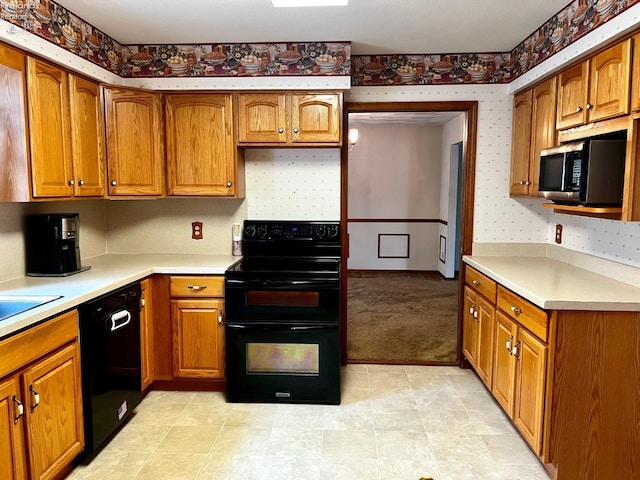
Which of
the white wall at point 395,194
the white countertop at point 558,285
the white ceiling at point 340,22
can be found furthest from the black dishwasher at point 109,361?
the white wall at point 395,194

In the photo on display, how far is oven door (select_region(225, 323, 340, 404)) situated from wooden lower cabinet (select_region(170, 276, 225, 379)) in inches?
5.3

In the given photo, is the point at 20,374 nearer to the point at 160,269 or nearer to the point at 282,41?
the point at 160,269

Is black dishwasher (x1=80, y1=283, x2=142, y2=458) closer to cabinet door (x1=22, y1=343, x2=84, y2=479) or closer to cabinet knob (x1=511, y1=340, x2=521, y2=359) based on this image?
cabinet door (x1=22, y1=343, x2=84, y2=479)

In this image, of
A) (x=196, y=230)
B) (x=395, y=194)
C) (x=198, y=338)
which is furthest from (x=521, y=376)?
(x=395, y=194)

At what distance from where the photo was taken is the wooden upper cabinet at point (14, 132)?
213 centimetres

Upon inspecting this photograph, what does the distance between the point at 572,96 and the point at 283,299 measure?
2.01m

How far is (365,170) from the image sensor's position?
6977 millimetres

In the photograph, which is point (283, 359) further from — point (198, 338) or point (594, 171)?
point (594, 171)

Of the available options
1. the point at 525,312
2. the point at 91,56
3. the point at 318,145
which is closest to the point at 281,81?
the point at 318,145

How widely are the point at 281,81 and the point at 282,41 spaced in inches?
10.2

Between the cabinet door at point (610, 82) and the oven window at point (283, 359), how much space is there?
2.01 m

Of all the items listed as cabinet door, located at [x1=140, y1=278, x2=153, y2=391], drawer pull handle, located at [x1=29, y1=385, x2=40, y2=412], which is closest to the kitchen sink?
drawer pull handle, located at [x1=29, y1=385, x2=40, y2=412]

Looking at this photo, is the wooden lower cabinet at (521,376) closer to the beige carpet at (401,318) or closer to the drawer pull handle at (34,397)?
the beige carpet at (401,318)

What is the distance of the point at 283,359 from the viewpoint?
2.87 metres
